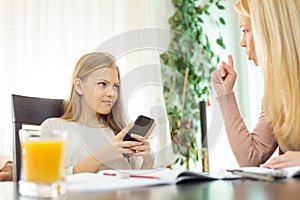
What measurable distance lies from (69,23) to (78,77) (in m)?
0.87

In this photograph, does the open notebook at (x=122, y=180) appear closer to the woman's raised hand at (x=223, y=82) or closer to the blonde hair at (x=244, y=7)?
the woman's raised hand at (x=223, y=82)

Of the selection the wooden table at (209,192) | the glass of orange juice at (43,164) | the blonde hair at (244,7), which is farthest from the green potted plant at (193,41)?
the glass of orange juice at (43,164)

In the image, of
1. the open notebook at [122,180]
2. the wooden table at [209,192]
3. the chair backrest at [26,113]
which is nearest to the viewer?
the wooden table at [209,192]

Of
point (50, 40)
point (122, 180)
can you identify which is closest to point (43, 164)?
point (122, 180)

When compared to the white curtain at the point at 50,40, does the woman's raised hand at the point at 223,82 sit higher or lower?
lower

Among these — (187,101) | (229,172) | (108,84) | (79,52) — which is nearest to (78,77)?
(108,84)

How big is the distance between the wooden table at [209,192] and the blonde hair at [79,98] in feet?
2.53

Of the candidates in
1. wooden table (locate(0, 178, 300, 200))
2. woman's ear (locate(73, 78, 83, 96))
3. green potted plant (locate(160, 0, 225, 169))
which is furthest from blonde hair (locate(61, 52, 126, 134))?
green potted plant (locate(160, 0, 225, 169))

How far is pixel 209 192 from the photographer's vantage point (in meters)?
0.67

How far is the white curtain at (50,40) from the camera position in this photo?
93.6 inches

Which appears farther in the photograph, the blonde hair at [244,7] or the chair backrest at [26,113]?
the blonde hair at [244,7]

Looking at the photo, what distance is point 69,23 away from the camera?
260cm

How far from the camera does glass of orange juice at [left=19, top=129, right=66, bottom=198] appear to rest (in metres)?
0.65

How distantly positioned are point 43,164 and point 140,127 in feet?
1.86
